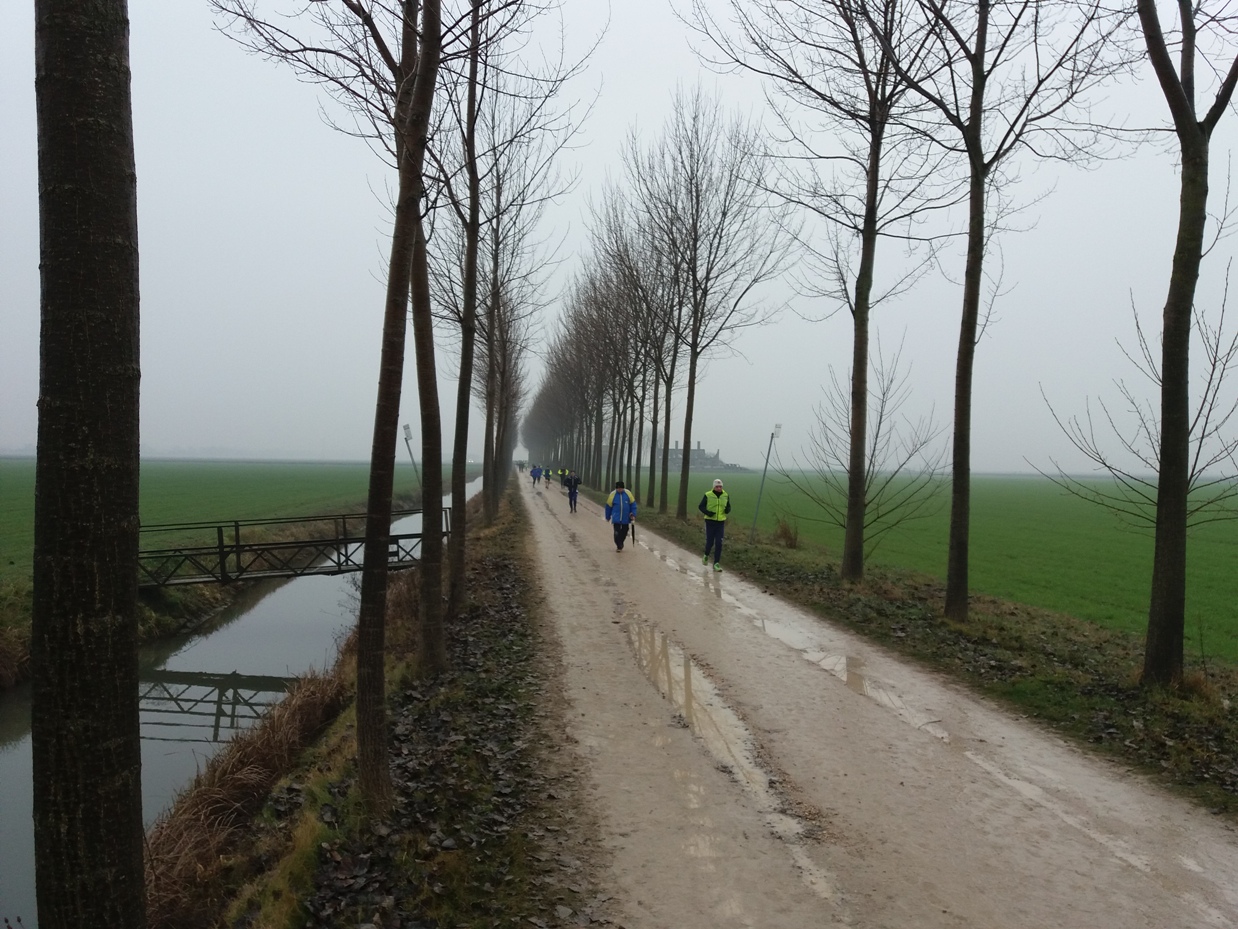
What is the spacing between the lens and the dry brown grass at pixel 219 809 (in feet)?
16.7

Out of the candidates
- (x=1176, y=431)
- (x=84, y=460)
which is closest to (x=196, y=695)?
(x=84, y=460)

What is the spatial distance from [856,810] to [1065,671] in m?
4.43

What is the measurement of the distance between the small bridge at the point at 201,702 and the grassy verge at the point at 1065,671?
843 cm

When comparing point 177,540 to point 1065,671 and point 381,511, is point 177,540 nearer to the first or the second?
point 381,511

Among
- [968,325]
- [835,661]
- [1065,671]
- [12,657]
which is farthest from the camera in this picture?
[12,657]

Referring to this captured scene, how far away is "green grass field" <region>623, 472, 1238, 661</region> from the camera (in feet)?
50.8

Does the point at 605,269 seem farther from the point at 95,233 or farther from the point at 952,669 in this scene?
the point at 95,233

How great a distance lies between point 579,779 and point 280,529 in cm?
2585

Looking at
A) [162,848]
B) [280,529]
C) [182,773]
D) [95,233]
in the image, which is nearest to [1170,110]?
[95,233]

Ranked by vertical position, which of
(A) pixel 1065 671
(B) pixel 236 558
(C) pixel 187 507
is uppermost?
(A) pixel 1065 671

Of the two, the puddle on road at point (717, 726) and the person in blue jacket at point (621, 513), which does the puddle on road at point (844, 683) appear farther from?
the person in blue jacket at point (621, 513)

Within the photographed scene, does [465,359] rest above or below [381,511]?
above

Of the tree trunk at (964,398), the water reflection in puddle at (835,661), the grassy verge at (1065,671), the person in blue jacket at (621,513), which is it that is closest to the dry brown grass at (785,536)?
the person in blue jacket at (621,513)

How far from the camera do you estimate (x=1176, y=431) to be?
7227 mm
